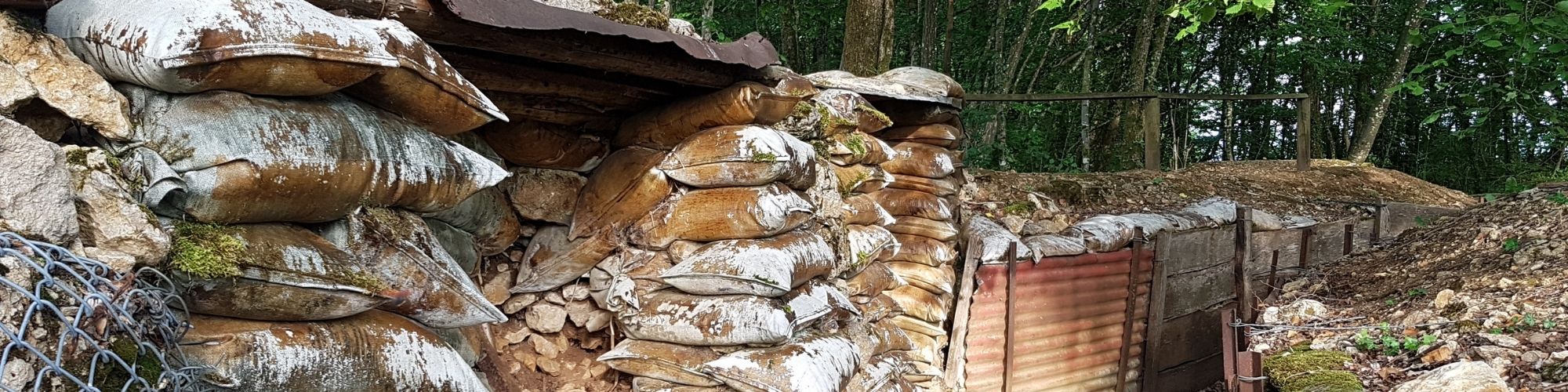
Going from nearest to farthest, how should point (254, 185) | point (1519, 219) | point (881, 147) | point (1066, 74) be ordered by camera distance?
1. point (254, 185)
2. point (881, 147)
3. point (1519, 219)
4. point (1066, 74)

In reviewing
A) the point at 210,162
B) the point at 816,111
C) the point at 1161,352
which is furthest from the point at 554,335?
the point at 1161,352

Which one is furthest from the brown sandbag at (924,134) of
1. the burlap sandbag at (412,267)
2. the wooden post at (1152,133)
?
the wooden post at (1152,133)

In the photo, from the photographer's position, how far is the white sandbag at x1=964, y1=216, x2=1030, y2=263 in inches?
219

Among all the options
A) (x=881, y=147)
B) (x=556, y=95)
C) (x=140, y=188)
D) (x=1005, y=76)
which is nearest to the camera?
(x=140, y=188)

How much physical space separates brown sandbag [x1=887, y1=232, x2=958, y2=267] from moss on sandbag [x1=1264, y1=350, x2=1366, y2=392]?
5.84ft

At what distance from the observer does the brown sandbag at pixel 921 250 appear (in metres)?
5.34

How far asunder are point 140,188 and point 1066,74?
14.2m

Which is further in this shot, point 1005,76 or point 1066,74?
point 1066,74

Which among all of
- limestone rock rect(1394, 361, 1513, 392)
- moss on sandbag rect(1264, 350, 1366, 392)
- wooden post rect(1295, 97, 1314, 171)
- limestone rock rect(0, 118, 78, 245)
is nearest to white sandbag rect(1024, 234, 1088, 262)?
moss on sandbag rect(1264, 350, 1366, 392)

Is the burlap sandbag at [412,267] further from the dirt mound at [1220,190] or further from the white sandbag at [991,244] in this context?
the dirt mound at [1220,190]

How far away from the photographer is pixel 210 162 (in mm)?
1906

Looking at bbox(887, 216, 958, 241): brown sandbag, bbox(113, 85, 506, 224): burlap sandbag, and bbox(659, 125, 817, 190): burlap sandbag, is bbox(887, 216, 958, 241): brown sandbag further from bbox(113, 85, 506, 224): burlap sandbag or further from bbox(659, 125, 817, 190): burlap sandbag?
bbox(113, 85, 506, 224): burlap sandbag

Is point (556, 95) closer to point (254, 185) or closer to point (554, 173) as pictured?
point (554, 173)

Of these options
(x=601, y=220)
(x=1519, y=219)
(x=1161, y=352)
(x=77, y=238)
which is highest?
(x=77, y=238)
